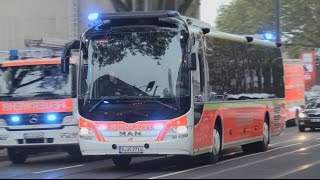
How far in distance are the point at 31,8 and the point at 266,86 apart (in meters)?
15.2

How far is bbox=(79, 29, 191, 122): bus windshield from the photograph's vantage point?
14023mm

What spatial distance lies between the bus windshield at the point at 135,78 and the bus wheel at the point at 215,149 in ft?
7.10

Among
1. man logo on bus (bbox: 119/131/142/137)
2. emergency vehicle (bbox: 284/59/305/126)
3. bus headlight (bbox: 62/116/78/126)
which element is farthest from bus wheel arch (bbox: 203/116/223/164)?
emergency vehicle (bbox: 284/59/305/126)

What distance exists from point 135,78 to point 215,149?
119 inches

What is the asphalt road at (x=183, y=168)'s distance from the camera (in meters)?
13.5

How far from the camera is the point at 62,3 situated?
32.4m

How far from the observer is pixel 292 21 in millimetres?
55656

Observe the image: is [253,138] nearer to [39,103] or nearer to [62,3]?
[39,103]

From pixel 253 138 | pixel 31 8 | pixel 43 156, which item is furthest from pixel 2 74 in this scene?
pixel 31 8

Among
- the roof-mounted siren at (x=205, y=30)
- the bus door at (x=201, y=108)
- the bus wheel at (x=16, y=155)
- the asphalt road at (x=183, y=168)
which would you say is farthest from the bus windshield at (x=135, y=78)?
the bus wheel at (x=16, y=155)

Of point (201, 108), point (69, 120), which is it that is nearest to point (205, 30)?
point (201, 108)

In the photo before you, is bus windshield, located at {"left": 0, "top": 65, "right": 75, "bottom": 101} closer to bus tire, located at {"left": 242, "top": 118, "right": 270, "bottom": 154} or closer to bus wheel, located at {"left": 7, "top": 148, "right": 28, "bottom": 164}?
bus wheel, located at {"left": 7, "top": 148, "right": 28, "bottom": 164}

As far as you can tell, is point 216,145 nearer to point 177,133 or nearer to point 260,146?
point 177,133

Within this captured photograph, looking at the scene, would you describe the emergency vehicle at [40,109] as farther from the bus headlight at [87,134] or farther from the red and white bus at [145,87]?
the bus headlight at [87,134]
